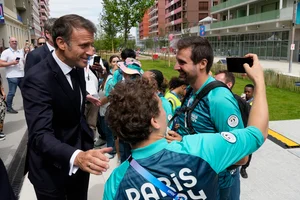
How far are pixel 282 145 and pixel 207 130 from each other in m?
3.95

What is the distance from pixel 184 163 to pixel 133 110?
329 millimetres

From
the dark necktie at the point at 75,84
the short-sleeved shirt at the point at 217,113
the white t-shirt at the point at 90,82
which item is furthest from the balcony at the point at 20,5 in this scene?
the short-sleeved shirt at the point at 217,113

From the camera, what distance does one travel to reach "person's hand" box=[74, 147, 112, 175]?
142cm

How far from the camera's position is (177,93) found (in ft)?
11.9

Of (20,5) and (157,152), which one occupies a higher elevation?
(20,5)

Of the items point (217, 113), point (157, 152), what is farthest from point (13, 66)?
point (157, 152)

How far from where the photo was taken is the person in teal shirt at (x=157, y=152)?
1.30 m

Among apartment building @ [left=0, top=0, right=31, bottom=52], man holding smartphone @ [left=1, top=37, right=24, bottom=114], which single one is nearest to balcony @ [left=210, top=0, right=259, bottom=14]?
apartment building @ [left=0, top=0, right=31, bottom=52]

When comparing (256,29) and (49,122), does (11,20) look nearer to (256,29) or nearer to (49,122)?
(256,29)

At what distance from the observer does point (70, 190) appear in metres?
2.40

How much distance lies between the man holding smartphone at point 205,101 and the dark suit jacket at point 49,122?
2.52ft

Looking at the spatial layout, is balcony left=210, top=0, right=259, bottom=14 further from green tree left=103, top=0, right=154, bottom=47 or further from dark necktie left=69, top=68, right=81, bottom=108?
dark necktie left=69, top=68, right=81, bottom=108

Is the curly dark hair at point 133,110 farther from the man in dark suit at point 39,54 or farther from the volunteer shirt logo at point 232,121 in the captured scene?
the man in dark suit at point 39,54

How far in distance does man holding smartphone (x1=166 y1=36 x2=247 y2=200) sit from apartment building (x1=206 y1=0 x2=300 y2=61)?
28.3 m
